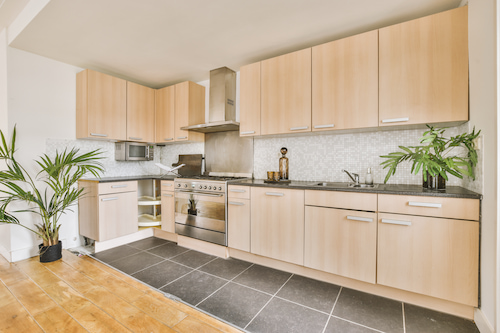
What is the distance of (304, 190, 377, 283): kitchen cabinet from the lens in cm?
194

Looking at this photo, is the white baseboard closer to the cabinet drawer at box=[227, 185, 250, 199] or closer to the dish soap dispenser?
the dish soap dispenser

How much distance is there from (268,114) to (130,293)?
7.24ft

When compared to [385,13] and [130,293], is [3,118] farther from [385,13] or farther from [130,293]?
[385,13]

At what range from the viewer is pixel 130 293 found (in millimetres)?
1873

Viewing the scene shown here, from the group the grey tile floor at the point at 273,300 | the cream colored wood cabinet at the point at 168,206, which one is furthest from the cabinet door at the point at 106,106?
the grey tile floor at the point at 273,300

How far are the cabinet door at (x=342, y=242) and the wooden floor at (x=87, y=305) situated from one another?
1063 mm

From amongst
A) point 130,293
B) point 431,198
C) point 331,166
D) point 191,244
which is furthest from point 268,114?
point 130,293

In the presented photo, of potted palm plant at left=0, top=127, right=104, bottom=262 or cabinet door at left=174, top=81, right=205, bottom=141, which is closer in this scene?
potted palm plant at left=0, top=127, right=104, bottom=262

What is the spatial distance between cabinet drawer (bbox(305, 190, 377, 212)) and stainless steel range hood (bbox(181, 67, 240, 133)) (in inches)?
60.1

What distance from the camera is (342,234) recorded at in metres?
2.05

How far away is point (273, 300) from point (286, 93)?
2.07 meters

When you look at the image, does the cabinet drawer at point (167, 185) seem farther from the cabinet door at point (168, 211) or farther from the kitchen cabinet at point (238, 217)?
the kitchen cabinet at point (238, 217)

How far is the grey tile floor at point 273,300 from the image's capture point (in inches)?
63.3

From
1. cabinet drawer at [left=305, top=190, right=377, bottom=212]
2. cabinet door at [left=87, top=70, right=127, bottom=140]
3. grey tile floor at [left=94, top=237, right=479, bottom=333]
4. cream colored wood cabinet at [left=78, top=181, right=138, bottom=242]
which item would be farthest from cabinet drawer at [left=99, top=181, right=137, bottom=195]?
cabinet drawer at [left=305, top=190, right=377, bottom=212]
